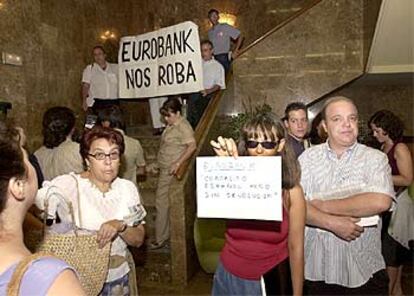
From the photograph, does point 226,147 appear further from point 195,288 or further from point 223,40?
point 223,40

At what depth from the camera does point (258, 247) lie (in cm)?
154

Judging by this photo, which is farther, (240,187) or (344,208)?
(344,208)

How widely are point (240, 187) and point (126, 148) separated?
9.11 feet

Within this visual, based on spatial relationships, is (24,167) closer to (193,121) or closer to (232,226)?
(232,226)

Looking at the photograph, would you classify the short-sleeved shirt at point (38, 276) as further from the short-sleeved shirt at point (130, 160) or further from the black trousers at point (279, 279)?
the short-sleeved shirt at point (130, 160)

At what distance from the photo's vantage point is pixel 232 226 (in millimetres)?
1593

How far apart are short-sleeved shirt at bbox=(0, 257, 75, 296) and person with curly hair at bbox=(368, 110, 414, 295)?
2.27m

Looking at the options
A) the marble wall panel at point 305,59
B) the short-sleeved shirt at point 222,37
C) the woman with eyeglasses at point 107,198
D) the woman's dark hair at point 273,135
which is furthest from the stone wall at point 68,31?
the woman's dark hair at point 273,135

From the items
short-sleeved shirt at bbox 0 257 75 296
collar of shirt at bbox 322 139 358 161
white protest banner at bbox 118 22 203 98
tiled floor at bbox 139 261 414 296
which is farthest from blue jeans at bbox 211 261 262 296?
white protest banner at bbox 118 22 203 98

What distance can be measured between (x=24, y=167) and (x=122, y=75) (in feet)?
14.9

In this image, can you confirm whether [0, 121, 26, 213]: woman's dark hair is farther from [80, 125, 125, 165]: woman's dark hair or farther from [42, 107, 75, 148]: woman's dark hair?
[42, 107, 75, 148]: woman's dark hair

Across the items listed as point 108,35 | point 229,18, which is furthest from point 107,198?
point 229,18

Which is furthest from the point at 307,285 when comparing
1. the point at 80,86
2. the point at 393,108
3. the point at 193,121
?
the point at 393,108

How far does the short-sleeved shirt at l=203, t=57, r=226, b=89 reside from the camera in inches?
213
